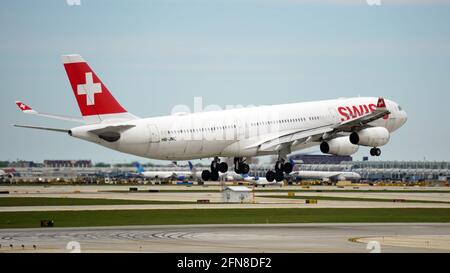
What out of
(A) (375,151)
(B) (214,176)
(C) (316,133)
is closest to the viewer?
(C) (316,133)

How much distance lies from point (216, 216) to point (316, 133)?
917 inches

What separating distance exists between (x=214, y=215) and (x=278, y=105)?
22.8 metres

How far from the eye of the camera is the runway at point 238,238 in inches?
1944

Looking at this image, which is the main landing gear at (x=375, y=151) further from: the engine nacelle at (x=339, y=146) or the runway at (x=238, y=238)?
the runway at (x=238, y=238)

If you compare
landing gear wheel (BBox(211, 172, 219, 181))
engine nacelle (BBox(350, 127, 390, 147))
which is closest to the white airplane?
engine nacelle (BBox(350, 127, 390, 147))

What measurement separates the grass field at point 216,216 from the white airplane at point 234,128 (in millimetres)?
7655

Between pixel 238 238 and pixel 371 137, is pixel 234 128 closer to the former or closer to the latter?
pixel 371 137

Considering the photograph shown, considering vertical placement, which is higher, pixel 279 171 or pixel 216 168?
pixel 216 168

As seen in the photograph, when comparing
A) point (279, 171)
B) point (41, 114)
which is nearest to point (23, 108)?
point (41, 114)

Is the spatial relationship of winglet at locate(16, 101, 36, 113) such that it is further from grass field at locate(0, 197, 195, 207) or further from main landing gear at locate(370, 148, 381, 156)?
main landing gear at locate(370, 148, 381, 156)

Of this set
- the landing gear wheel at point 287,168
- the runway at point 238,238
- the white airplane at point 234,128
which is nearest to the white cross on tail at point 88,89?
the white airplane at point 234,128

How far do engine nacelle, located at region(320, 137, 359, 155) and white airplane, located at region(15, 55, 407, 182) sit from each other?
0.10 metres

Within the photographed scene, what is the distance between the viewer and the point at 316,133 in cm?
9544
